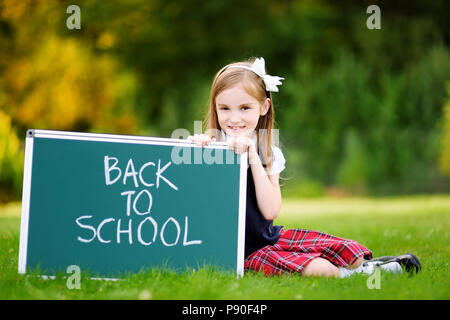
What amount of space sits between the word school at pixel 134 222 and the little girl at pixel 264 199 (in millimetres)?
375

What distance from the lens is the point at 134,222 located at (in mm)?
2688

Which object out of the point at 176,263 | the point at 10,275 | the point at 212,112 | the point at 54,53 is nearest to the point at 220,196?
the point at 176,263

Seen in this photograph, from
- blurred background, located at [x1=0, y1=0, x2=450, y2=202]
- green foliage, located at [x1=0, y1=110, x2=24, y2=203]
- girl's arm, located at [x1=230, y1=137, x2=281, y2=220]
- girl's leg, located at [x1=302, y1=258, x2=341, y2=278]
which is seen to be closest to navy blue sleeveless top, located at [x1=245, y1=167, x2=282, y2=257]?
girl's arm, located at [x1=230, y1=137, x2=281, y2=220]

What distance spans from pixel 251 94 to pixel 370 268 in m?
1.37

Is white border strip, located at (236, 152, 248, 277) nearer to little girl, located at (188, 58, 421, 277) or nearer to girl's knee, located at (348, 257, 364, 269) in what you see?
little girl, located at (188, 58, 421, 277)

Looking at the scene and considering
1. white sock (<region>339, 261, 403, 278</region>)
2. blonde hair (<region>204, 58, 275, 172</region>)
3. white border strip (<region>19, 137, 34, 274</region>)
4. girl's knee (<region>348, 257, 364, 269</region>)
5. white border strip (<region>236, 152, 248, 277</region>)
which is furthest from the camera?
blonde hair (<region>204, 58, 275, 172</region>)

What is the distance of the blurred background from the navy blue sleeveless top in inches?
305

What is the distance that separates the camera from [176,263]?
2.70m

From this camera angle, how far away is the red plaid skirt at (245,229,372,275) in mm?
2939

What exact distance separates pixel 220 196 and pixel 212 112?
84cm

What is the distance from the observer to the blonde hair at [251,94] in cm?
A: 318

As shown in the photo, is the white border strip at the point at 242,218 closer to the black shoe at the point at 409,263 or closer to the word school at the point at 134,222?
the word school at the point at 134,222
